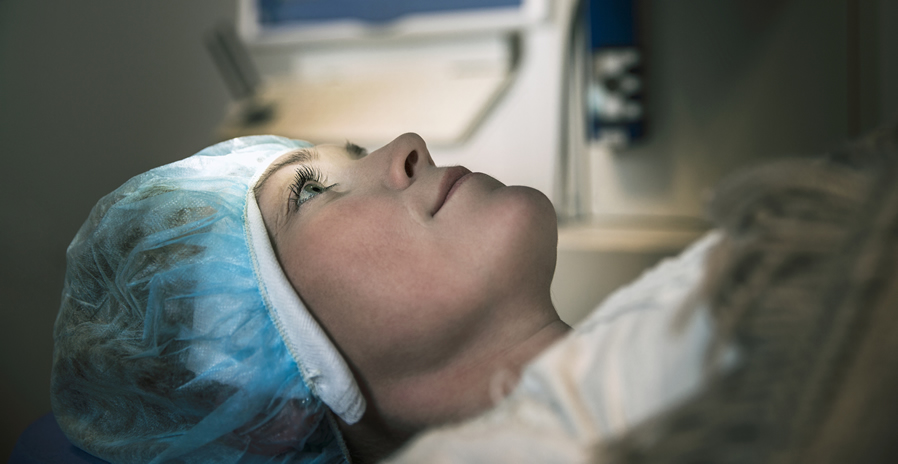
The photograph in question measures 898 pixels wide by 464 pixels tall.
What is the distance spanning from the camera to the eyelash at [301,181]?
2.58ft

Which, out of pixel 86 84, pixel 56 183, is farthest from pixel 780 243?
pixel 86 84

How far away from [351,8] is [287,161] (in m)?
1.16

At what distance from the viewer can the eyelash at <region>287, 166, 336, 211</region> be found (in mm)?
785

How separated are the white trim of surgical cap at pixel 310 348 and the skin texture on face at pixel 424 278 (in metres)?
0.02

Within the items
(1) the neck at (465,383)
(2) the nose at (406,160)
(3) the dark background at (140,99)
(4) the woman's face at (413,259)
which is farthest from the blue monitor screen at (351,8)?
(1) the neck at (465,383)

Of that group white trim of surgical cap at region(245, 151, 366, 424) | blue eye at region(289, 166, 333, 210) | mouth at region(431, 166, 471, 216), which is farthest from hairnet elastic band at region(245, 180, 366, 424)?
mouth at region(431, 166, 471, 216)

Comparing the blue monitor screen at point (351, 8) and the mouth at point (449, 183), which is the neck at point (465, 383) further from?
the blue monitor screen at point (351, 8)

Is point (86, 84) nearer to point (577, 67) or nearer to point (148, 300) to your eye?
point (148, 300)

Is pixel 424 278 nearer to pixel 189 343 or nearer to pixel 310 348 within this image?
pixel 310 348

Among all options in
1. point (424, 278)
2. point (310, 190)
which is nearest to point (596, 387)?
point (424, 278)

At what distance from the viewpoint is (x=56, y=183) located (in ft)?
4.18

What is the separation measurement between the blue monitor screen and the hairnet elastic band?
123 centimetres

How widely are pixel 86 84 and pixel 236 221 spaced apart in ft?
2.99

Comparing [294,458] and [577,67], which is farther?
[577,67]
